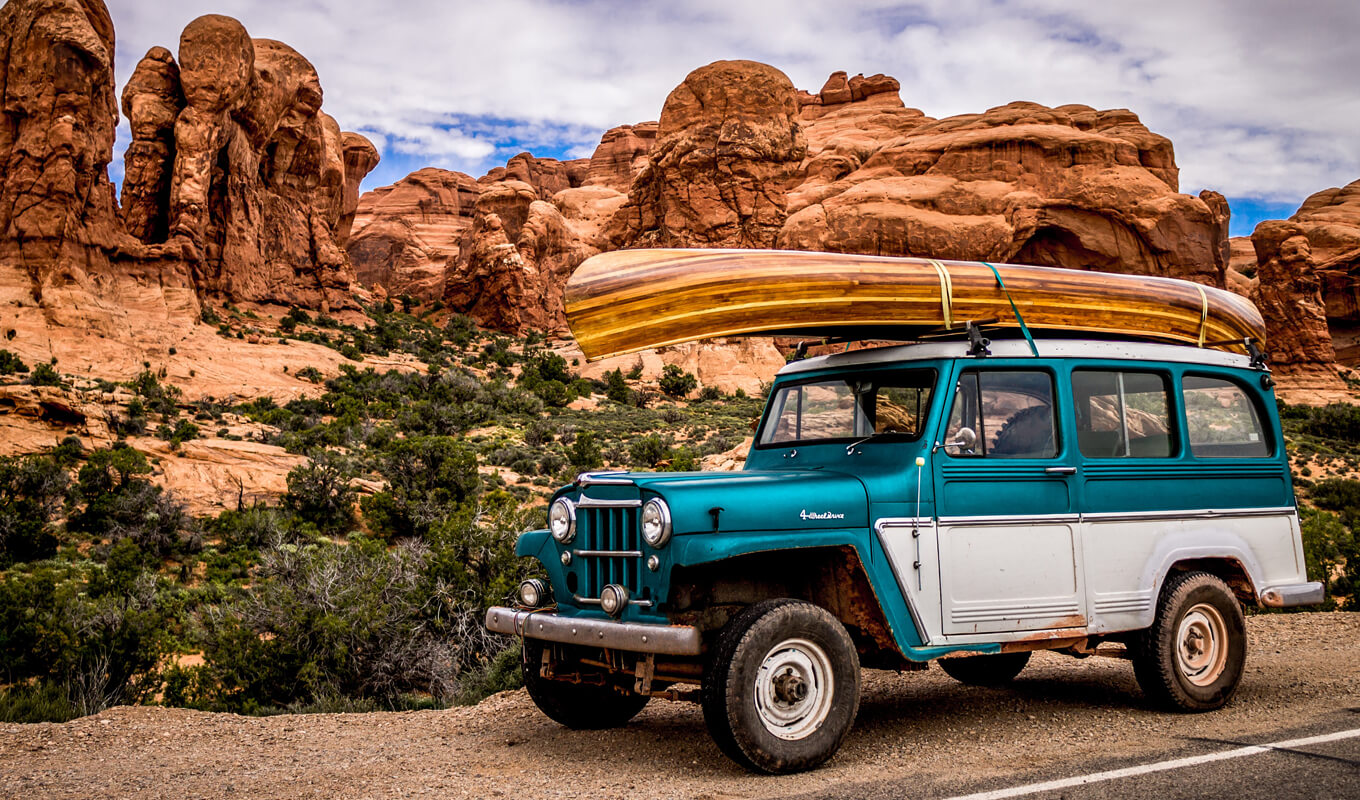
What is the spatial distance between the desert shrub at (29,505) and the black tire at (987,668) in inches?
635

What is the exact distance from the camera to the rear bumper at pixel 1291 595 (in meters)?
6.86

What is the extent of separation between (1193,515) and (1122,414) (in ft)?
2.99

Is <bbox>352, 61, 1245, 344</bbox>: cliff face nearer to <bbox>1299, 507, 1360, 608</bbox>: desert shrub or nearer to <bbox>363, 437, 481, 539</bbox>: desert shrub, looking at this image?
<bbox>363, 437, 481, 539</bbox>: desert shrub

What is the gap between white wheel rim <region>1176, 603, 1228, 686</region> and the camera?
6.61 metres

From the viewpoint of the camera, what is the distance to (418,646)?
9305mm

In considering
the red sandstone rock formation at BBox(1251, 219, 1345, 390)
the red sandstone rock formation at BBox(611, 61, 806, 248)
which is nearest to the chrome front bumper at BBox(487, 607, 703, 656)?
the red sandstone rock formation at BBox(611, 61, 806, 248)

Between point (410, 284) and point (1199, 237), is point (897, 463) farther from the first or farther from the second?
point (410, 284)

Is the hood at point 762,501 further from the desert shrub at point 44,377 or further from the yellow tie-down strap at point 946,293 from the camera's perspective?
the desert shrub at point 44,377

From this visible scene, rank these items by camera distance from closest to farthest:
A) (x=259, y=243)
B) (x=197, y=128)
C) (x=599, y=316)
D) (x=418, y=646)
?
(x=599, y=316), (x=418, y=646), (x=197, y=128), (x=259, y=243)

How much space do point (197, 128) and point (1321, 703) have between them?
163ft

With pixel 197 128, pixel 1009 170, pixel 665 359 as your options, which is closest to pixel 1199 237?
pixel 1009 170

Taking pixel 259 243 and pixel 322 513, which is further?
pixel 259 243

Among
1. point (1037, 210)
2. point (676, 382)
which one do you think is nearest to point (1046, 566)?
point (676, 382)

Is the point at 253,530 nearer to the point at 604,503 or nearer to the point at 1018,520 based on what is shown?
the point at 604,503
